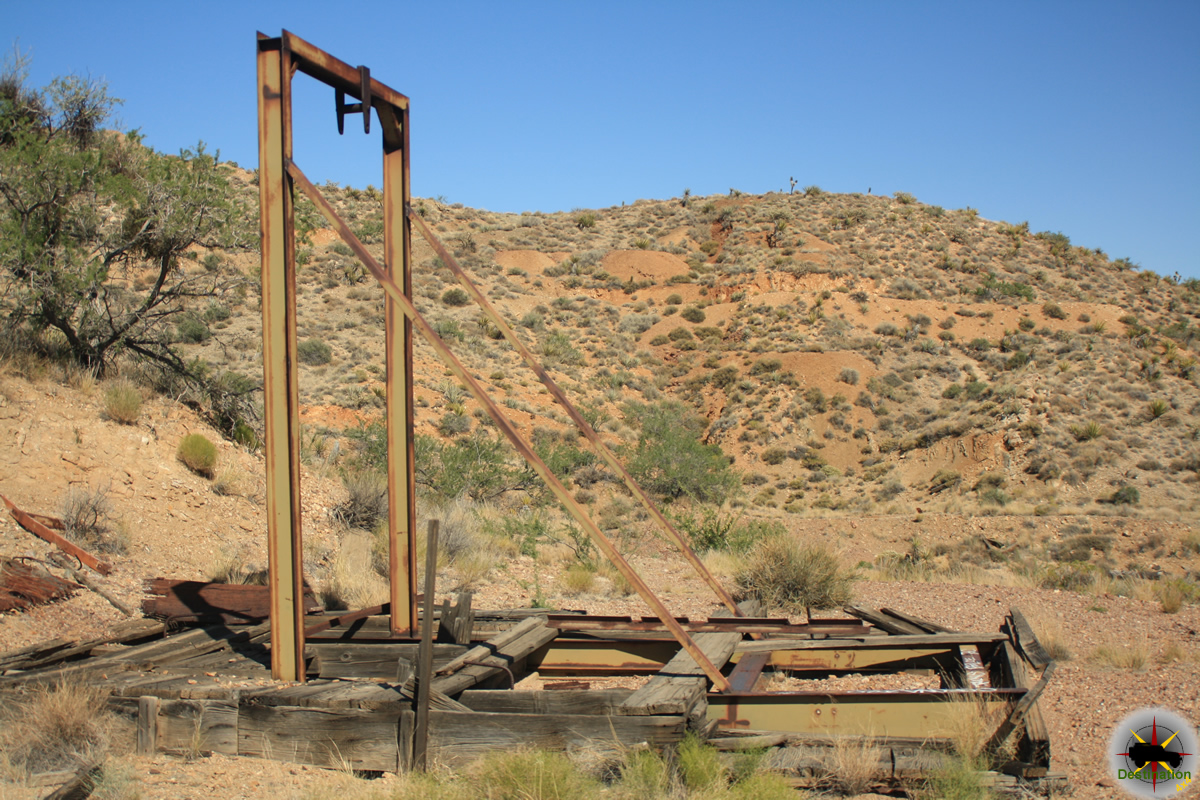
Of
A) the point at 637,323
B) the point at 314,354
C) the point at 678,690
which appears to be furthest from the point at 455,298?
the point at 678,690

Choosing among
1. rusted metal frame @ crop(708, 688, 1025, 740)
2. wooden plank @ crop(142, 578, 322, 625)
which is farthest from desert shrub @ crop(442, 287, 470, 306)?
rusted metal frame @ crop(708, 688, 1025, 740)

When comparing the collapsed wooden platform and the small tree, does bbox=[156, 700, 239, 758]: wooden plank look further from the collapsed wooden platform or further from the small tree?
the small tree

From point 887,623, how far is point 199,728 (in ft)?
18.0

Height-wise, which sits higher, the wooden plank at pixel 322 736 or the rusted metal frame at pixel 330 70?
the rusted metal frame at pixel 330 70

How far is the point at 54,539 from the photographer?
7.77 metres

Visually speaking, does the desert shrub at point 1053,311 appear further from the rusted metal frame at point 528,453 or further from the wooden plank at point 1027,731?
the rusted metal frame at point 528,453

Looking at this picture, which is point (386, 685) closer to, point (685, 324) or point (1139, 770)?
point (1139, 770)

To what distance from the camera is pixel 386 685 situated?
470cm

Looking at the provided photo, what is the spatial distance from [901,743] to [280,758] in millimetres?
3273

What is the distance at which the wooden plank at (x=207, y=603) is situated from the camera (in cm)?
681

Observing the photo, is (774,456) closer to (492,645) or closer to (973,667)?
(973,667)

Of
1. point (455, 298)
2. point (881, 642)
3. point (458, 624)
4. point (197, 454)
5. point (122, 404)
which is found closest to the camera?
point (881, 642)

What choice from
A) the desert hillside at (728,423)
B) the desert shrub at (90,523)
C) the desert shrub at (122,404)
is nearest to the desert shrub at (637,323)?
the desert hillside at (728,423)

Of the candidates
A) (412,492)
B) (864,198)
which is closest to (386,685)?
(412,492)
